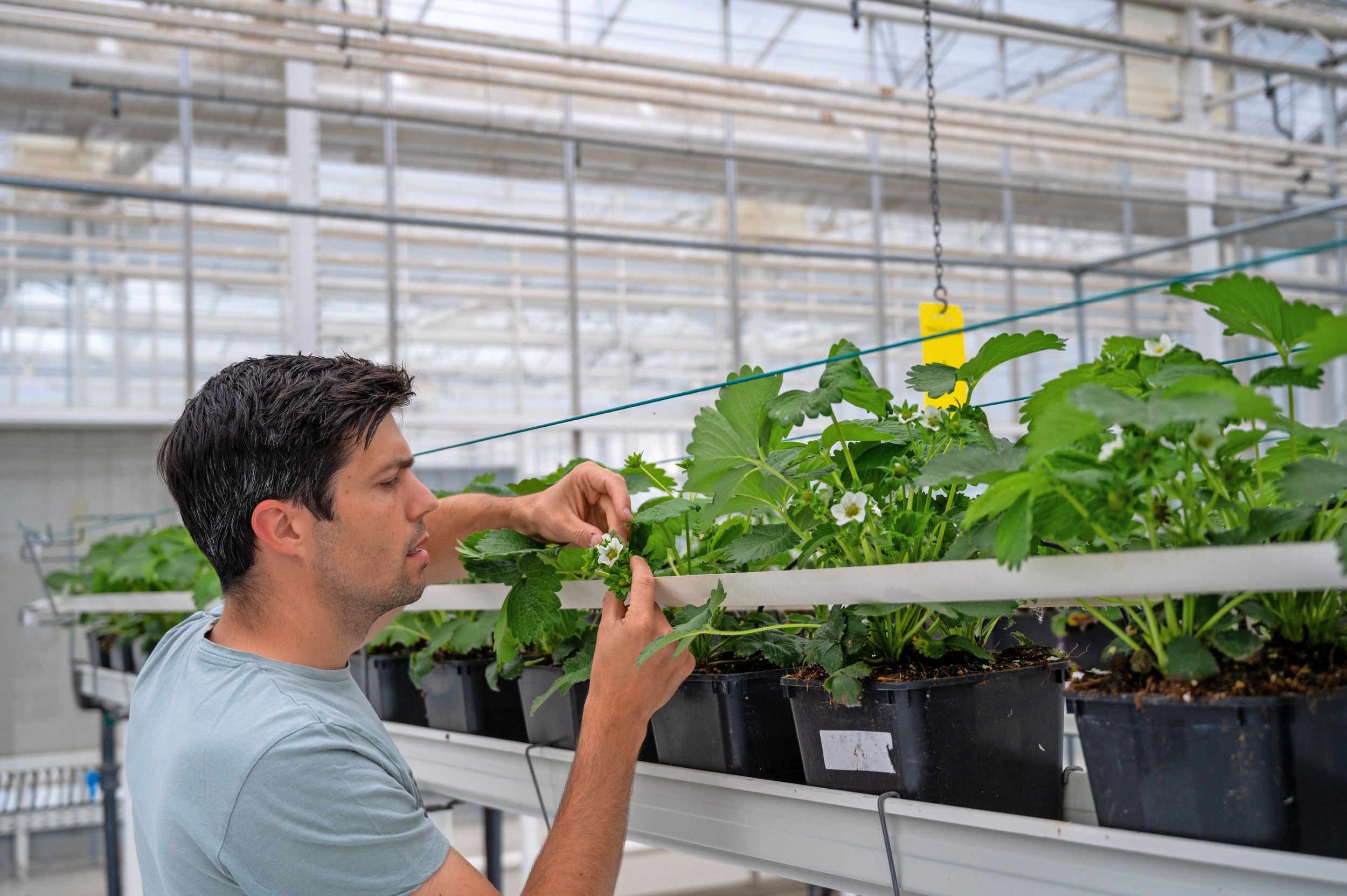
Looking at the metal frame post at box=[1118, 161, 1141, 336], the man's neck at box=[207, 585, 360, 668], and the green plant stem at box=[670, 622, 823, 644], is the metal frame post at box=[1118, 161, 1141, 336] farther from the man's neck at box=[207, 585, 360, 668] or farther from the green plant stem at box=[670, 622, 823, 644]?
the man's neck at box=[207, 585, 360, 668]

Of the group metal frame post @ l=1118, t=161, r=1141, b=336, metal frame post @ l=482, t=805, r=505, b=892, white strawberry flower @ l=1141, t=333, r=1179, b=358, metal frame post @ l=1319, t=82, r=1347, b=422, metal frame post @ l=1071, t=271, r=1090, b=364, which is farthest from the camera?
metal frame post @ l=1118, t=161, r=1141, b=336

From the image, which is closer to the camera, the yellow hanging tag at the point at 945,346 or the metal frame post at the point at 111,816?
the yellow hanging tag at the point at 945,346

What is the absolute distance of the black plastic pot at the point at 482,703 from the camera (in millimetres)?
1417

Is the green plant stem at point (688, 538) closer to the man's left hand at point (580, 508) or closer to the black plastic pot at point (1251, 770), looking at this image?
the man's left hand at point (580, 508)

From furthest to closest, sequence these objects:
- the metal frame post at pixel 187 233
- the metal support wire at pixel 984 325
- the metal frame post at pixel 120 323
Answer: the metal frame post at pixel 120 323 < the metal frame post at pixel 187 233 < the metal support wire at pixel 984 325

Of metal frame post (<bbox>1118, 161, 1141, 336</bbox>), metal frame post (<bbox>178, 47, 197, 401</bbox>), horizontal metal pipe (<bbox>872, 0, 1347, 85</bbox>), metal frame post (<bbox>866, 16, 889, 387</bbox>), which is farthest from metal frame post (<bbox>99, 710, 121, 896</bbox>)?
metal frame post (<bbox>1118, 161, 1141, 336</bbox>)

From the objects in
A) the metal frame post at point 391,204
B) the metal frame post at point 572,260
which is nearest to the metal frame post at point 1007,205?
the metal frame post at point 572,260

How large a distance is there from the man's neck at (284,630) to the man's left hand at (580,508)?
0.24m

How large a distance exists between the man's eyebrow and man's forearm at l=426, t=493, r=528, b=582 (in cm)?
19

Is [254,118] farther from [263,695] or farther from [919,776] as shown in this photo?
[919,776]

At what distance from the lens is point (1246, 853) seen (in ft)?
2.08

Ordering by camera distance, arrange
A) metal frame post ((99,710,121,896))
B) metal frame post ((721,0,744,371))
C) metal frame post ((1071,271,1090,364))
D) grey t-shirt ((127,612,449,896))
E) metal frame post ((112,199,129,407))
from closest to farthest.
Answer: grey t-shirt ((127,612,449,896))
metal frame post ((99,710,121,896))
metal frame post ((1071,271,1090,364))
metal frame post ((721,0,744,371))
metal frame post ((112,199,129,407))

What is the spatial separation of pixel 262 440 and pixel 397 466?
0.40 ft

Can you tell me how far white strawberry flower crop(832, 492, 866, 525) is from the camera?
0.84m
